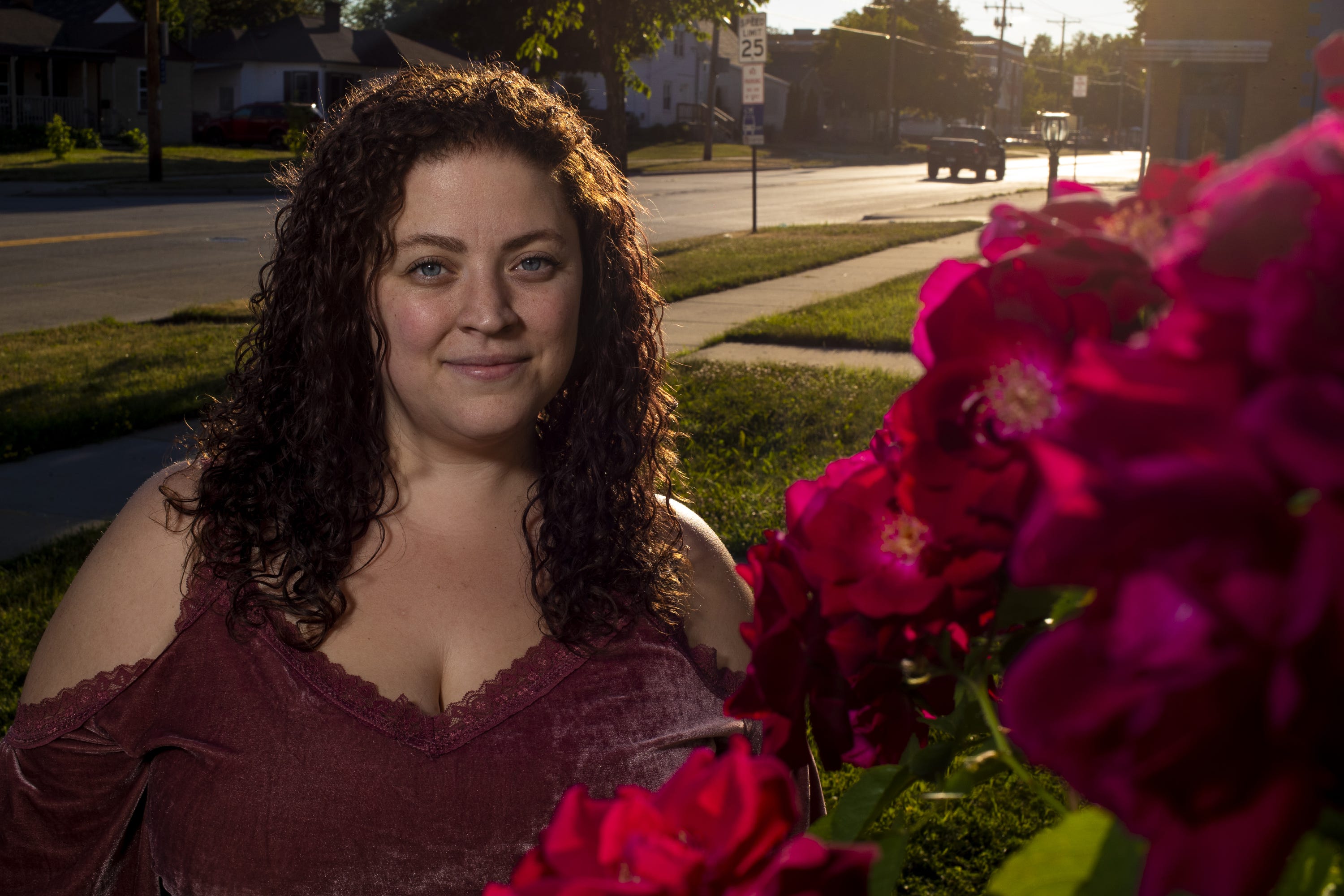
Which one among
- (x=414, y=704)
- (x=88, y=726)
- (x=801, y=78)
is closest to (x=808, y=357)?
(x=414, y=704)

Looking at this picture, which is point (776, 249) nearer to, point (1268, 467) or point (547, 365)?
point (547, 365)

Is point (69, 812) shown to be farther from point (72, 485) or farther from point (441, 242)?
point (72, 485)

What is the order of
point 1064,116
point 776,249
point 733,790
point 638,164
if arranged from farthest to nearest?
point 638,164 < point 776,249 < point 1064,116 < point 733,790

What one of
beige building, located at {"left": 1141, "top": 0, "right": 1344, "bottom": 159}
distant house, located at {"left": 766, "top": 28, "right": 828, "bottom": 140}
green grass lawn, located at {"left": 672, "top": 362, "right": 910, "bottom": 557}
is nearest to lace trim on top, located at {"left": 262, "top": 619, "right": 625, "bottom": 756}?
green grass lawn, located at {"left": 672, "top": 362, "right": 910, "bottom": 557}

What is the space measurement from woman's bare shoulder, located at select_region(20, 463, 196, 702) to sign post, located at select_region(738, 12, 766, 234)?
534 inches

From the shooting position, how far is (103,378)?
7281 millimetres

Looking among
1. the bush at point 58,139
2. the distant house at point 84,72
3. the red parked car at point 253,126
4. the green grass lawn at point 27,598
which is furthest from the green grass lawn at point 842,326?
the distant house at point 84,72

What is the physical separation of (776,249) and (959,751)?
46.7ft

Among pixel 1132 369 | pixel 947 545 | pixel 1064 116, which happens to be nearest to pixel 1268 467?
pixel 1132 369

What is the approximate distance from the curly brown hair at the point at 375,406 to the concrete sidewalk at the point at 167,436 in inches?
23.3

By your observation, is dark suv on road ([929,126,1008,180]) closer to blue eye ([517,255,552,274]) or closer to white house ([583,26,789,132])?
white house ([583,26,789,132])

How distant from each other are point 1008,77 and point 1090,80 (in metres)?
55.9

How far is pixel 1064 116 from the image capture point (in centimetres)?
1191

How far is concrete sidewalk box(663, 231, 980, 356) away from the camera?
9391 mm
